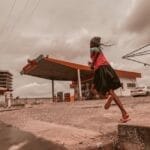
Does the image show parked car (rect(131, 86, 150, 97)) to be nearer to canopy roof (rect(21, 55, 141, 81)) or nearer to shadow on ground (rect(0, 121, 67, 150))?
canopy roof (rect(21, 55, 141, 81))

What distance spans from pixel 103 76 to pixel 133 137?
5.58 ft

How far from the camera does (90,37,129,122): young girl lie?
18.4 ft

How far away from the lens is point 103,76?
5.61 meters

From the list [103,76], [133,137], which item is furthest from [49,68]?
[133,137]

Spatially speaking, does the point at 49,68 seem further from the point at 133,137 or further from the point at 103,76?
the point at 133,137

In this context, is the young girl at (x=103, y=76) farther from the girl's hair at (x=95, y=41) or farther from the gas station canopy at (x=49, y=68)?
the gas station canopy at (x=49, y=68)

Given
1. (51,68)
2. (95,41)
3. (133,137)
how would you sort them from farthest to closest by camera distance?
(51,68) < (95,41) < (133,137)

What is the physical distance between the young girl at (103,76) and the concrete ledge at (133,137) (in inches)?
50.4

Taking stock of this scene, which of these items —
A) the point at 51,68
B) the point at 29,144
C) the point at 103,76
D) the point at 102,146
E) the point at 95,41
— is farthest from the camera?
the point at 51,68

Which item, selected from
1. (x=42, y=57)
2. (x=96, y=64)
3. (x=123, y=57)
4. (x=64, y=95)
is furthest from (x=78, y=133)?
(x=64, y=95)

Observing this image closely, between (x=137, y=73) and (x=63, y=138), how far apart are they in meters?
44.4

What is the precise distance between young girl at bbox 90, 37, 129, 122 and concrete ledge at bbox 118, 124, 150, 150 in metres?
1.28

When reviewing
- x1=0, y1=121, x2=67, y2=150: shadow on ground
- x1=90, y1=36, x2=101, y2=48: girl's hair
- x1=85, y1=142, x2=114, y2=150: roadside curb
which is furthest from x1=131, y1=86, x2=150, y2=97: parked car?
x1=85, y1=142, x2=114, y2=150: roadside curb

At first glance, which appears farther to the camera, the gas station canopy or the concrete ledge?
A: the gas station canopy
